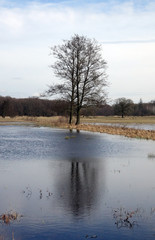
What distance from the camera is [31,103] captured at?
14688 cm

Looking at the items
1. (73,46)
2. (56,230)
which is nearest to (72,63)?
(73,46)

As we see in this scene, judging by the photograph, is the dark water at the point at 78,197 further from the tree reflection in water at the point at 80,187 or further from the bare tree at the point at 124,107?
the bare tree at the point at 124,107

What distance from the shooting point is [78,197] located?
9.73 m

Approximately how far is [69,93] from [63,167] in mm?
30843

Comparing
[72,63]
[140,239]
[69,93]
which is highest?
[72,63]

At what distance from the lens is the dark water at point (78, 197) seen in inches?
279

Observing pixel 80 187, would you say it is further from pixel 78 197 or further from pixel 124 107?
pixel 124 107

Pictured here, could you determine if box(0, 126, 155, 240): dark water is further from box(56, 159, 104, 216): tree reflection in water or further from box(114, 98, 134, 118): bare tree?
box(114, 98, 134, 118): bare tree

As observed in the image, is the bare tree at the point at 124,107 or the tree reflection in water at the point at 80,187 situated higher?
the bare tree at the point at 124,107

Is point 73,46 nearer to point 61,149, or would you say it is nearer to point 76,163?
point 61,149

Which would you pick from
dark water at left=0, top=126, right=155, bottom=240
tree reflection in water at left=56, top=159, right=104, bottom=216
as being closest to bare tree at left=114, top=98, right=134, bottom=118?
dark water at left=0, top=126, right=155, bottom=240

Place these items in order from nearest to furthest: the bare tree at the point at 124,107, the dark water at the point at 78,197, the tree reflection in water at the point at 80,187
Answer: the dark water at the point at 78,197, the tree reflection in water at the point at 80,187, the bare tree at the point at 124,107

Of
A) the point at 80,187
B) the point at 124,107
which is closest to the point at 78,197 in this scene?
the point at 80,187

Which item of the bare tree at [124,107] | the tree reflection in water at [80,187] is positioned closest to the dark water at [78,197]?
the tree reflection in water at [80,187]
